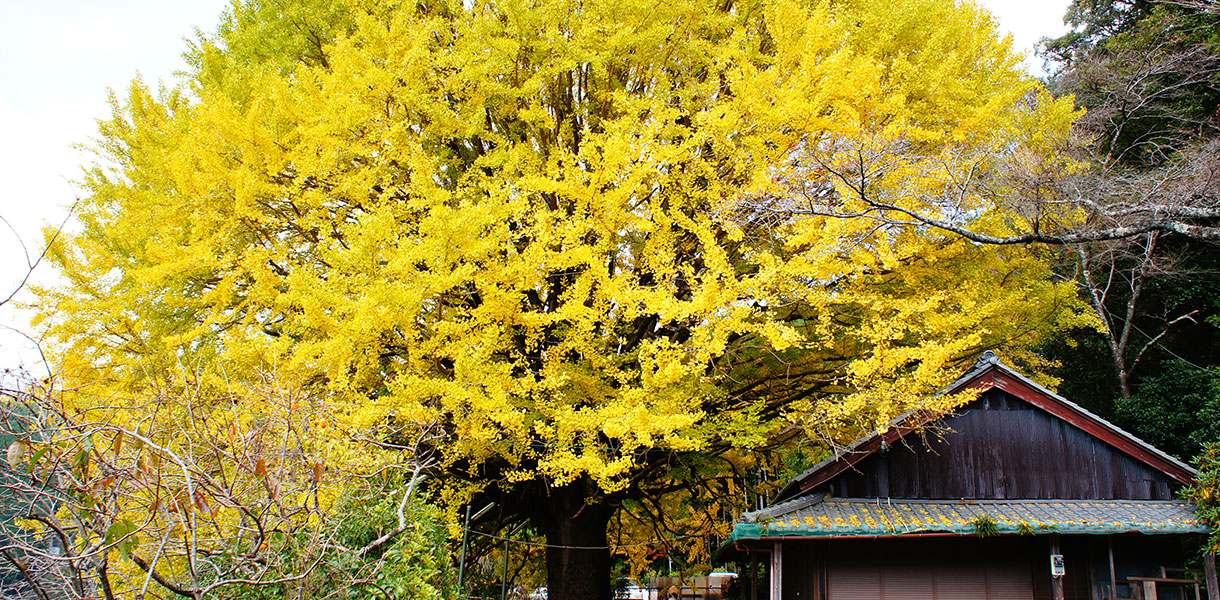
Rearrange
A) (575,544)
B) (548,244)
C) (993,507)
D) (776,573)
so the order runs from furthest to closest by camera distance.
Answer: (575,544)
(993,507)
(776,573)
(548,244)

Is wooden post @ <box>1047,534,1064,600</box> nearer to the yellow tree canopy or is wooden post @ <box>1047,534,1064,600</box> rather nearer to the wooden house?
the wooden house

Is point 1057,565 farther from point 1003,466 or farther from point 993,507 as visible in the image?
point 1003,466

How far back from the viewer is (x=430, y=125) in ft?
25.1

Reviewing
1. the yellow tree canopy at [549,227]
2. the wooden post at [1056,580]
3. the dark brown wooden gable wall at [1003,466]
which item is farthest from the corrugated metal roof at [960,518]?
the yellow tree canopy at [549,227]

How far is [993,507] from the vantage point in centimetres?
864

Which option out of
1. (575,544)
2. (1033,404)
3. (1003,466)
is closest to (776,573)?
(575,544)

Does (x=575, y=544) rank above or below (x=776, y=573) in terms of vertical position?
above

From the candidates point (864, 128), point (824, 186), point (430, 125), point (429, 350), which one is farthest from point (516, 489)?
point (864, 128)

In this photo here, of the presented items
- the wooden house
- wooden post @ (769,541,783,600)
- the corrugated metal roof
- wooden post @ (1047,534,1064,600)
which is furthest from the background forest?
wooden post @ (1047,534,1064,600)

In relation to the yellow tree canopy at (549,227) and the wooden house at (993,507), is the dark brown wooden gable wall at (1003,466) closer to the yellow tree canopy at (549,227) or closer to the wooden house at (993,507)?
the wooden house at (993,507)

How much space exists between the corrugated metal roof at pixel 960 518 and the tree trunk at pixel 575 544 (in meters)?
2.17

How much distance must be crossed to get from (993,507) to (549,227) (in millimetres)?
6645

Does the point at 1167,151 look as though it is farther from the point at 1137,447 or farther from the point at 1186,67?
the point at 1137,447

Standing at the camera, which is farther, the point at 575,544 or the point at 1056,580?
the point at 575,544
